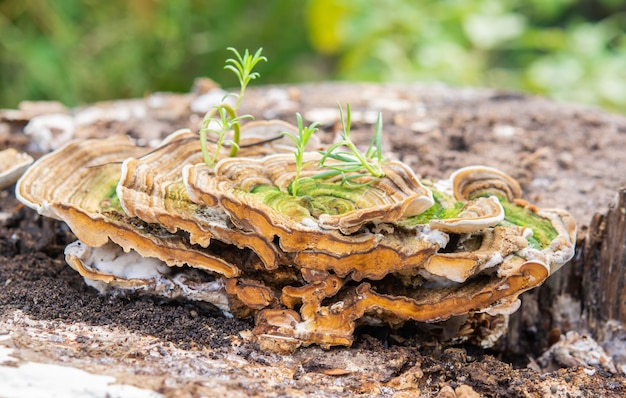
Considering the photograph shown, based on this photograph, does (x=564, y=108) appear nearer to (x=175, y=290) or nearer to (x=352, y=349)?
(x=352, y=349)

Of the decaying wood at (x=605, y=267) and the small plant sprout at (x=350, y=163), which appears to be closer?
the small plant sprout at (x=350, y=163)

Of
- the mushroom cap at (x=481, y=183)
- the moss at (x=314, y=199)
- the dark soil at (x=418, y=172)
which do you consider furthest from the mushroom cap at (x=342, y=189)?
the dark soil at (x=418, y=172)

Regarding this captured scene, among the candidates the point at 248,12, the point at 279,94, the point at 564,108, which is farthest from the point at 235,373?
the point at 248,12

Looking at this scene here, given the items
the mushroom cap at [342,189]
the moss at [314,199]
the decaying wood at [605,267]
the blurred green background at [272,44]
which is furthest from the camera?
the blurred green background at [272,44]

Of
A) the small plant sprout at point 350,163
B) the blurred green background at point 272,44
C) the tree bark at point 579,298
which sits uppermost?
the blurred green background at point 272,44

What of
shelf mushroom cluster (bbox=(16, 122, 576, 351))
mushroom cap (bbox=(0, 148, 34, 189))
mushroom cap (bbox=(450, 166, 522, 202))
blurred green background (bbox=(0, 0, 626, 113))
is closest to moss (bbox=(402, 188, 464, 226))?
shelf mushroom cluster (bbox=(16, 122, 576, 351))

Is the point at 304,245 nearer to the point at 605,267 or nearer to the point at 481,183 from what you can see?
the point at 481,183

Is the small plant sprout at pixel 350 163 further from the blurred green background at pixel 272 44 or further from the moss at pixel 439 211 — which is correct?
the blurred green background at pixel 272 44

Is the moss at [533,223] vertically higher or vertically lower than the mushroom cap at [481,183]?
lower
